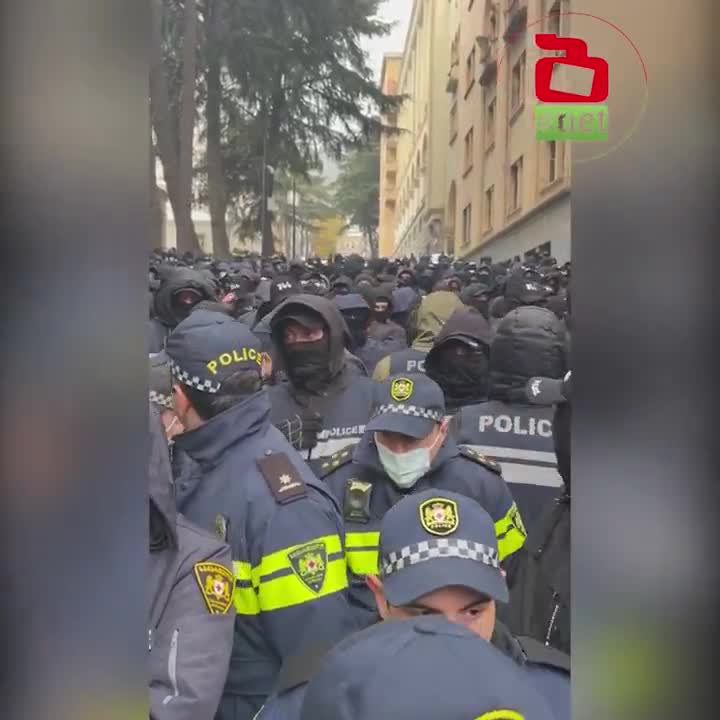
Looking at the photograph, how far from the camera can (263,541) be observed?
1.93 m

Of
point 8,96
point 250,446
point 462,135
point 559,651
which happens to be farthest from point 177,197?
point 462,135

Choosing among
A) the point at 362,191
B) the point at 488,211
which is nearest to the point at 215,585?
the point at 488,211

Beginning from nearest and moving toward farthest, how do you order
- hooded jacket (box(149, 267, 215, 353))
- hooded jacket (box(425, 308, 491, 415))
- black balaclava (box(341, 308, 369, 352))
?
hooded jacket (box(149, 267, 215, 353)), hooded jacket (box(425, 308, 491, 415)), black balaclava (box(341, 308, 369, 352))

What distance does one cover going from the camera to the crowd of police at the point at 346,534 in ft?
3.69

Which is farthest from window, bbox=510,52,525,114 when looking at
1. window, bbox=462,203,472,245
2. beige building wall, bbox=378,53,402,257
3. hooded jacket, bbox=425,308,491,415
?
window, bbox=462,203,472,245

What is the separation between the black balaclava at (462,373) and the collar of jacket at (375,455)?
999 mm

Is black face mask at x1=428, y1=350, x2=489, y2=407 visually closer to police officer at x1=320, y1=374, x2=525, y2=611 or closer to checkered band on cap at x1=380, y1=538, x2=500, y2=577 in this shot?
police officer at x1=320, y1=374, x2=525, y2=611

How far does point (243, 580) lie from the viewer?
194cm

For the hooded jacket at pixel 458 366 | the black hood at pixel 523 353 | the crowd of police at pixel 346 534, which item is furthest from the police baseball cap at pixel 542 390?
the hooded jacket at pixel 458 366

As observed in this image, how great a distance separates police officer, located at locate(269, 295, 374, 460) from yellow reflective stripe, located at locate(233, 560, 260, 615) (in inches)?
57.4

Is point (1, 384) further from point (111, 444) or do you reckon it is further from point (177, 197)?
point (177, 197)

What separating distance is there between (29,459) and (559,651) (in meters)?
1.06

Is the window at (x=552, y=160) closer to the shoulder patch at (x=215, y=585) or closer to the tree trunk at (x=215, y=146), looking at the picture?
the tree trunk at (x=215, y=146)

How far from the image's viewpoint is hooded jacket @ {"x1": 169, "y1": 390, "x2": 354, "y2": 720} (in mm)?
1917
